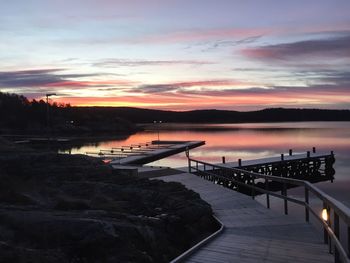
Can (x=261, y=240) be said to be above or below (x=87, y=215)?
below

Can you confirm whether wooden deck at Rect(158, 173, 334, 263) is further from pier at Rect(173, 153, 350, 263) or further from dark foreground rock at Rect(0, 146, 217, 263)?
dark foreground rock at Rect(0, 146, 217, 263)

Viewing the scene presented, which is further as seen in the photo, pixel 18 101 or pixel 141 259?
pixel 18 101

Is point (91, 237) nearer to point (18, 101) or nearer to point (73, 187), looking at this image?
point (73, 187)

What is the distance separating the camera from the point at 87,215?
29.2 feet

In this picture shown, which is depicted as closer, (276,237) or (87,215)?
(276,237)

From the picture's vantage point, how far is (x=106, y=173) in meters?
16.2

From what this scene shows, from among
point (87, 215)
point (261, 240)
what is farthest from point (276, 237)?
point (87, 215)

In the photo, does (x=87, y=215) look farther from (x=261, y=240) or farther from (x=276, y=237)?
(x=276, y=237)

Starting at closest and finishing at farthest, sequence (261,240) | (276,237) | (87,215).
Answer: (261,240)
(276,237)
(87,215)

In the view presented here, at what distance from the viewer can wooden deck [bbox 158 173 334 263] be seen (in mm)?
6742

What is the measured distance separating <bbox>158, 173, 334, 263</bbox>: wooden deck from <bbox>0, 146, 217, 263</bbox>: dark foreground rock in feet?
3.47

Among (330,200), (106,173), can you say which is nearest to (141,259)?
(330,200)

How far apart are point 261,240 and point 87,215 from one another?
3255mm

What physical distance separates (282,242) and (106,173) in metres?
9.50
